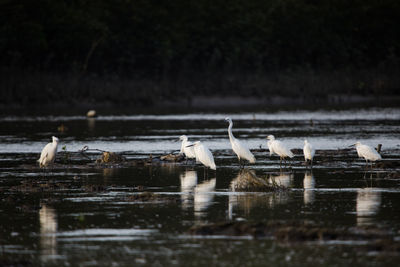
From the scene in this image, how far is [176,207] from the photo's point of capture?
14.3 m

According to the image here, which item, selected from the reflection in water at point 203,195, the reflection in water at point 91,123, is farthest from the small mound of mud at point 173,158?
the reflection in water at point 91,123

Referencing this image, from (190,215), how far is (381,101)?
47487 mm

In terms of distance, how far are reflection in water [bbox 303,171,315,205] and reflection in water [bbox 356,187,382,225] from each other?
0.82 m

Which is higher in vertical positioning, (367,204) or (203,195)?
(203,195)

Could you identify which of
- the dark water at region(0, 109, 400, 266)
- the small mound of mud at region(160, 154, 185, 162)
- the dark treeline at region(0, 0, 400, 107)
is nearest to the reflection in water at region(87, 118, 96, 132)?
the dark water at region(0, 109, 400, 266)

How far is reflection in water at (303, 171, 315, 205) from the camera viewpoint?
48.9 feet

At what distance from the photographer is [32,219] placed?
13352 mm

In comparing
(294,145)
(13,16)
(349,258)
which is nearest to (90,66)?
(13,16)

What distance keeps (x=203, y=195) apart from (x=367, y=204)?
10.3ft

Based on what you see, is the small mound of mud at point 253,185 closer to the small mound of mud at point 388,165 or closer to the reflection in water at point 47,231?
the reflection in water at point 47,231

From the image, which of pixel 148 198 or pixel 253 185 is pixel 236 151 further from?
pixel 148 198

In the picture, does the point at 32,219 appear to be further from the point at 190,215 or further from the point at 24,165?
the point at 24,165

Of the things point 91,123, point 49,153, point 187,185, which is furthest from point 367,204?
point 91,123

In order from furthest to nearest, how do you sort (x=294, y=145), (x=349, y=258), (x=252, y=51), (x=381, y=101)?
(x=252, y=51)
(x=381, y=101)
(x=294, y=145)
(x=349, y=258)
